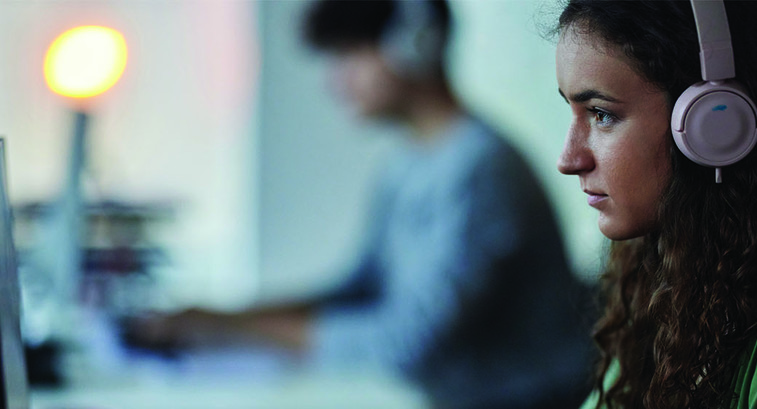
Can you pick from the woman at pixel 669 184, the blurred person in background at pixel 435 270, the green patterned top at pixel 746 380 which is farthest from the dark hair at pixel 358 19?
the green patterned top at pixel 746 380

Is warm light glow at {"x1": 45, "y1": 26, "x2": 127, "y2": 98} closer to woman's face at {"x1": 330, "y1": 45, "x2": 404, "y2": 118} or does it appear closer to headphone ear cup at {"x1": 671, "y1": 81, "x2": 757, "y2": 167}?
woman's face at {"x1": 330, "y1": 45, "x2": 404, "y2": 118}

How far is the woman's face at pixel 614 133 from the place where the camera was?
63cm

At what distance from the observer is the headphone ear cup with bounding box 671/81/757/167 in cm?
59

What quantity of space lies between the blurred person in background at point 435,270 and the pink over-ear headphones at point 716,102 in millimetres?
900

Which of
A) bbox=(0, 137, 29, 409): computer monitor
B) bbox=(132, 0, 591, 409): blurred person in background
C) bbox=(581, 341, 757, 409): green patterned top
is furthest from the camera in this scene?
bbox=(132, 0, 591, 409): blurred person in background

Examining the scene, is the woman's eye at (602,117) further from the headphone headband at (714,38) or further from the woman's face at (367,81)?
the woman's face at (367,81)

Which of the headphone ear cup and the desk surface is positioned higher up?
the headphone ear cup

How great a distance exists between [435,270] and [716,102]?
958mm

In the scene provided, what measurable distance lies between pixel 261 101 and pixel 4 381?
157 cm

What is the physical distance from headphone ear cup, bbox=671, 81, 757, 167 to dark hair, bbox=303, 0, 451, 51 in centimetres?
111

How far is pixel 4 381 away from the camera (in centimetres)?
49

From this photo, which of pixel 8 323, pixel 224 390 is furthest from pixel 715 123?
pixel 224 390

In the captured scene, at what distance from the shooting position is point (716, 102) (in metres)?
0.59

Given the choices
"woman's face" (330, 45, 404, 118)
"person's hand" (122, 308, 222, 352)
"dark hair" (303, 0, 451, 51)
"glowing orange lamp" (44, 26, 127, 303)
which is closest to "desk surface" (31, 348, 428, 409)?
"person's hand" (122, 308, 222, 352)
